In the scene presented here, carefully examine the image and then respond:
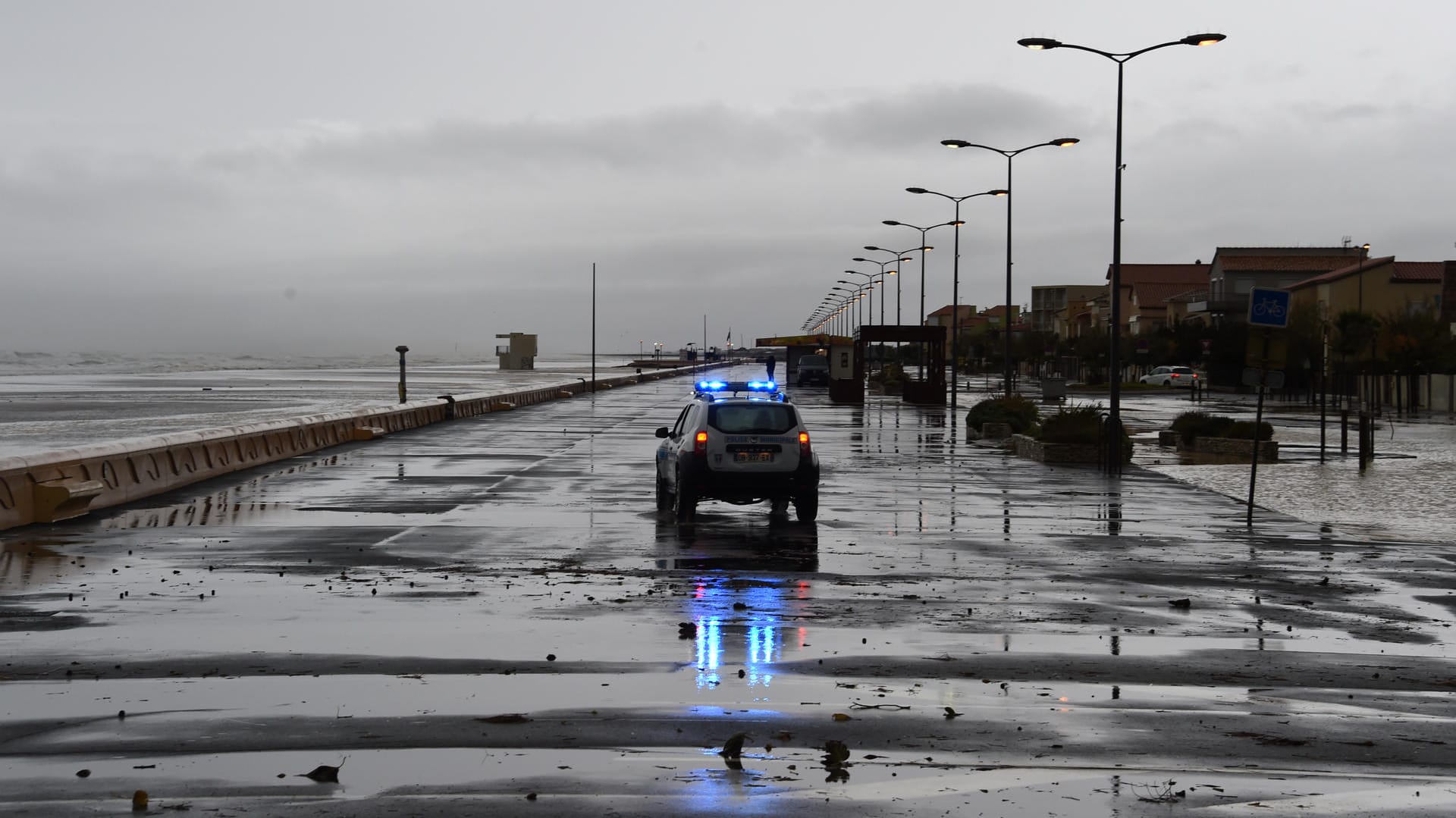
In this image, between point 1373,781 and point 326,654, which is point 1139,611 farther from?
point 326,654

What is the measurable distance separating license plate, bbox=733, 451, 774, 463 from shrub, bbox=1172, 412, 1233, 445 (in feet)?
63.0

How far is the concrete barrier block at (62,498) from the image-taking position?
18.7m

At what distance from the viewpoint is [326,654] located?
10.0 meters

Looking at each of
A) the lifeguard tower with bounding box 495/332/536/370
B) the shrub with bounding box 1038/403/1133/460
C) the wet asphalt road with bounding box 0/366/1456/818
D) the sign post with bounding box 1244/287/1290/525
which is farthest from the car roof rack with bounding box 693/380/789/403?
the lifeguard tower with bounding box 495/332/536/370

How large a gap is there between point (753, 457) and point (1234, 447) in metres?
18.9

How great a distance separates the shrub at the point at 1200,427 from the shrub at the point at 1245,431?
3.4 inches

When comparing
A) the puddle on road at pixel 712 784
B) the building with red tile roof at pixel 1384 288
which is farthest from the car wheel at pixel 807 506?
the building with red tile roof at pixel 1384 288

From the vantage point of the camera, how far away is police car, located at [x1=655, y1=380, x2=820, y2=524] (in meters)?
18.2

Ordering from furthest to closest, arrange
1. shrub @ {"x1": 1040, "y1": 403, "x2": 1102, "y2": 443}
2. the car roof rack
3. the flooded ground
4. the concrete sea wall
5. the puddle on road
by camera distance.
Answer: shrub @ {"x1": 1040, "y1": 403, "x2": 1102, "y2": 443}, the flooded ground, the car roof rack, the concrete sea wall, the puddle on road

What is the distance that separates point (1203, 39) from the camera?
2855cm

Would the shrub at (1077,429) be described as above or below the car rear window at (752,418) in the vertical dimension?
below

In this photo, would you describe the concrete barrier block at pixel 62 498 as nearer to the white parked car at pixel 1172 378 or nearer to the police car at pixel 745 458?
the police car at pixel 745 458

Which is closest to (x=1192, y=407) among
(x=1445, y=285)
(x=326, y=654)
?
(x=1445, y=285)

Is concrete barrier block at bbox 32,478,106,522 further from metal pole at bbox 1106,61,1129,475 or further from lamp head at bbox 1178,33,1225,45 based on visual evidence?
lamp head at bbox 1178,33,1225,45
